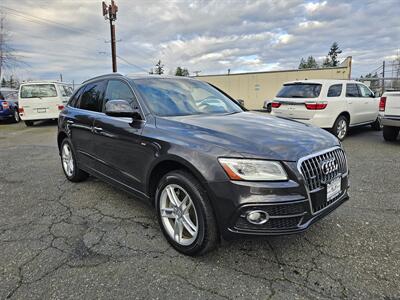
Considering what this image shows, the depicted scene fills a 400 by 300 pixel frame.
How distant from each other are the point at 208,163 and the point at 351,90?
779cm

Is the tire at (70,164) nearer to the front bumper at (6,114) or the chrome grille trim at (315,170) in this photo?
the chrome grille trim at (315,170)

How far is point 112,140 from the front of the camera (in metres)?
3.43

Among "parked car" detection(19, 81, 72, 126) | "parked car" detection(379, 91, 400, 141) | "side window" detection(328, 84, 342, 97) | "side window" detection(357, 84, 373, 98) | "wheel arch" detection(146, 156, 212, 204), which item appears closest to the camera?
"wheel arch" detection(146, 156, 212, 204)

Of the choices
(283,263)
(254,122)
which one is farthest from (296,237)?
(254,122)

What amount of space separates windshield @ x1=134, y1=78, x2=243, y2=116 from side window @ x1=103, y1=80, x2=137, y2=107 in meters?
0.13

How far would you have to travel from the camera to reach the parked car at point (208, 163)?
2.23 metres

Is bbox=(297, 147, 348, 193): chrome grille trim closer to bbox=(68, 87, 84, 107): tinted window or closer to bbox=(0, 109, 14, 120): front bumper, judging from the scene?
bbox=(68, 87, 84, 107): tinted window

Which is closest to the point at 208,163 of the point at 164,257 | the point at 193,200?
the point at 193,200

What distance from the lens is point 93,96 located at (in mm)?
4156

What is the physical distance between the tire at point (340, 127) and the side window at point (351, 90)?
29.1 inches

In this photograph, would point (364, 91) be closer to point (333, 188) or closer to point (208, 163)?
point (333, 188)

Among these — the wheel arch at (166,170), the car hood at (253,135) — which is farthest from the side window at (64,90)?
the car hood at (253,135)

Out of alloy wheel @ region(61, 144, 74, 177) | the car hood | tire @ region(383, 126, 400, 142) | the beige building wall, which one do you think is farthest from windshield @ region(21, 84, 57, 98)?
the beige building wall

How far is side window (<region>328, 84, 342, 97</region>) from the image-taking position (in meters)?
7.84
